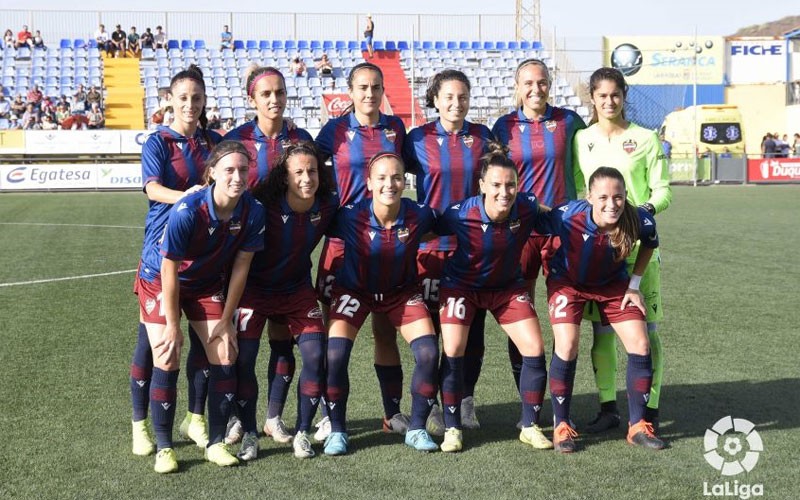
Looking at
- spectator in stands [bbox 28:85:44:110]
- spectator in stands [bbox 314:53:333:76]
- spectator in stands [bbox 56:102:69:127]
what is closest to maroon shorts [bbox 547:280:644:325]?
spectator in stands [bbox 56:102:69:127]

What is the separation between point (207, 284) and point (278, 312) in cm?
37

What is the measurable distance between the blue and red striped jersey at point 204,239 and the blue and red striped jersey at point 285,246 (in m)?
0.18

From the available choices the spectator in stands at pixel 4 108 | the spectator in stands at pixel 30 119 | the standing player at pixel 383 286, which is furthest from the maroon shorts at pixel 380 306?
the spectator in stands at pixel 4 108

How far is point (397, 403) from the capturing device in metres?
4.78

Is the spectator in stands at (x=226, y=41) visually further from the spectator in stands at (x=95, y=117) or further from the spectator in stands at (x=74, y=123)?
the spectator in stands at (x=74, y=123)

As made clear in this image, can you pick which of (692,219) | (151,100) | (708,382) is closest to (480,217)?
(708,382)

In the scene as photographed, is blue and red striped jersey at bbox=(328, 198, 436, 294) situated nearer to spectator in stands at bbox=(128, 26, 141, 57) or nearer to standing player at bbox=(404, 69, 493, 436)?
standing player at bbox=(404, 69, 493, 436)

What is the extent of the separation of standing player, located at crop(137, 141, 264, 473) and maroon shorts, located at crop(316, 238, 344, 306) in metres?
0.62

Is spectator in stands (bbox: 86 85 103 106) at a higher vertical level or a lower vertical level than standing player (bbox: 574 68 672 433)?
higher

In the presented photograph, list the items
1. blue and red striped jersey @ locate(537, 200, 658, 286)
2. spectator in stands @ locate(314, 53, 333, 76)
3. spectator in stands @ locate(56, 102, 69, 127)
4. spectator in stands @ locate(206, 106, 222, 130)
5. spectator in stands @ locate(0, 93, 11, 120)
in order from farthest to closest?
1. spectator in stands @ locate(314, 53, 333, 76)
2. spectator in stands @ locate(0, 93, 11, 120)
3. spectator in stands @ locate(56, 102, 69, 127)
4. spectator in stands @ locate(206, 106, 222, 130)
5. blue and red striped jersey @ locate(537, 200, 658, 286)

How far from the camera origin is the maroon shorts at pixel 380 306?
4.59 metres

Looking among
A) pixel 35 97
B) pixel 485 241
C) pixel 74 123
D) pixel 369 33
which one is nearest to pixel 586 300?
pixel 485 241

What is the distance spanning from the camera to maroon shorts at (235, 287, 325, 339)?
444cm

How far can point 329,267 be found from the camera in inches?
192
